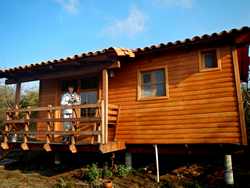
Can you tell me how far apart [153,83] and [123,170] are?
308 cm

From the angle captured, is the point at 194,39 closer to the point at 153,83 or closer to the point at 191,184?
the point at 153,83

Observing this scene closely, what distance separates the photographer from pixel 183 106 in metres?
7.35

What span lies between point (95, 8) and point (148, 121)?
180 inches

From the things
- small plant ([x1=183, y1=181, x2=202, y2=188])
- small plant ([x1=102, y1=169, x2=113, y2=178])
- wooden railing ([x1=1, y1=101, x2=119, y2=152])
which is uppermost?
wooden railing ([x1=1, y1=101, x2=119, y2=152])

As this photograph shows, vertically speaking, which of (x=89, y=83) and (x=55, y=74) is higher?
(x=55, y=74)

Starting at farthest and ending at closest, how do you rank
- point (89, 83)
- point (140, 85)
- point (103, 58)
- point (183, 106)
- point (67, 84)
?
1. point (67, 84)
2. point (89, 83)
3. point (140, 85)
4. point (103, 58)
5. point (183, 106)

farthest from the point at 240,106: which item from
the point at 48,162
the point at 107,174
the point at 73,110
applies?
the point at 48,162

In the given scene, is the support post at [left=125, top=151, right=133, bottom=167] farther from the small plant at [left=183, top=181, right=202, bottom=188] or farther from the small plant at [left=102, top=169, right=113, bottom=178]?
the small plant at [left=183, top=181, right=202, bottom=188]

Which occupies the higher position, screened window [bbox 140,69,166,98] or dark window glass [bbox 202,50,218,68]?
dark window glass [bbox 202,50,218,68]

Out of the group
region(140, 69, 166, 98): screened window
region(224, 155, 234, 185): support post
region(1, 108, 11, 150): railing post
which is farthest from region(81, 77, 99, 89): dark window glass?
region(224, 155, 234, 185): support post

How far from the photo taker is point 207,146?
7164mm

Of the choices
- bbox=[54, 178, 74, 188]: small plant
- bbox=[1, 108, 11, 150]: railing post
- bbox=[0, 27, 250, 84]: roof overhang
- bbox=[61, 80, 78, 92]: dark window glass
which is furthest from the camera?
bbox=[61, 80, 78, 92]: dark window glass

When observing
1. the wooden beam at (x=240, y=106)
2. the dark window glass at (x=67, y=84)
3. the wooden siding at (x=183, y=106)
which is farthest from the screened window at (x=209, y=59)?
the dark window glass at (x=67, y=84)

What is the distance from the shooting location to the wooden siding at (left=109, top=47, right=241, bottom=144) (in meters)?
6.75
